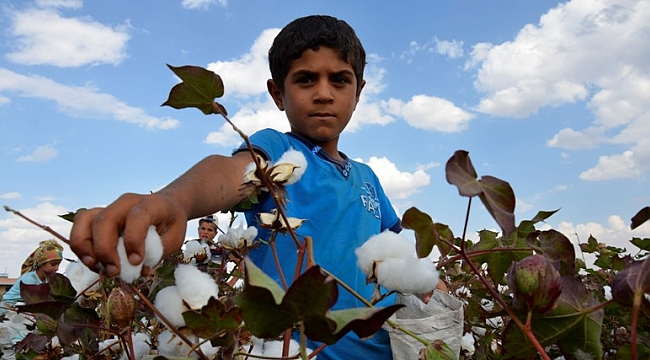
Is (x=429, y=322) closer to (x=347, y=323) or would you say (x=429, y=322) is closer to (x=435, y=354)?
(x=435, y=354)

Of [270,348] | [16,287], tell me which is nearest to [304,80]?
[270,348]

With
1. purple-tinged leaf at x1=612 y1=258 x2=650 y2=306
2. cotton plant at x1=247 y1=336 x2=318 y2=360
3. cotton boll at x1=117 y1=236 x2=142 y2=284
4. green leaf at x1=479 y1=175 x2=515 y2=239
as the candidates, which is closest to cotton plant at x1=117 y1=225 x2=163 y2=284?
cotton boll at x1=117 y1=236 x2=142 y2=284

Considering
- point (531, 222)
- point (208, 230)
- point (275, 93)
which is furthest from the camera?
point (208, 230)

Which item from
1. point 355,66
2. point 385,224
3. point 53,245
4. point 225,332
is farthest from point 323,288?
point 53,245

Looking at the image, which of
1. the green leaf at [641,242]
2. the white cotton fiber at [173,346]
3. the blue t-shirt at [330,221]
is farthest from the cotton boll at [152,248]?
the green leaf at [641,242]

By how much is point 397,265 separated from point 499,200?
13 centimetres

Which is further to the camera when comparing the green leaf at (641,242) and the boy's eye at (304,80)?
the boy's eye at (304,80)

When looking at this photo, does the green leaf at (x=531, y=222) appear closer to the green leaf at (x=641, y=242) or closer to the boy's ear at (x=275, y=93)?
the green leaf at (x=641, y=242)

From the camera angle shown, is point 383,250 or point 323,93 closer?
point 383,250

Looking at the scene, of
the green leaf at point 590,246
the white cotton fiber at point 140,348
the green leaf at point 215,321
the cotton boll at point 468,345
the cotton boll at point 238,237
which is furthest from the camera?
the green leaf at point 590,246

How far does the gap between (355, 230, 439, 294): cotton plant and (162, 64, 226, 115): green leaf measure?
0.74 feet

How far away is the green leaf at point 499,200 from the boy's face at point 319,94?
45.1 inches

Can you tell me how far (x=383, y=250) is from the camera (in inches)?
26.2

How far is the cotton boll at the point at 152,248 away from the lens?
0.60 m
